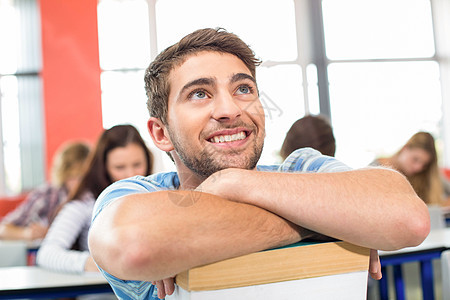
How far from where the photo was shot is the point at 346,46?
6793mm

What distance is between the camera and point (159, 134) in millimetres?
973

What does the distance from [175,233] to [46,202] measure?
9.90 ft

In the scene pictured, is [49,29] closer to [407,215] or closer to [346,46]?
[346,46]

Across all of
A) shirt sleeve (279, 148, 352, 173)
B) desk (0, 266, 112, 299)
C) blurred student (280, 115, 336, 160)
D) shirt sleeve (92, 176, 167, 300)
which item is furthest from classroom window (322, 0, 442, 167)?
shirt sleeve (92, 176, 167, 300)

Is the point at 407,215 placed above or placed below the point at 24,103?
below

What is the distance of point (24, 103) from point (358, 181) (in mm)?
5749

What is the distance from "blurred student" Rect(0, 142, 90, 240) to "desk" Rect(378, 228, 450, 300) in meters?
2.20

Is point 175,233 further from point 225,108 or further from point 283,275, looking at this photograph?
point 225,108

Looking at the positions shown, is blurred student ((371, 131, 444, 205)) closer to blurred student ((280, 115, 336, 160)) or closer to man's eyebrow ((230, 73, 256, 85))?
blurred student ((280, 115, 336, 160))

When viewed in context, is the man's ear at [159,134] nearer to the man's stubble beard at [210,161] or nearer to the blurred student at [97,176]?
the man's stubble beard at [210,161]

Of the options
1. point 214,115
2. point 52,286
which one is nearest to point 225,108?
point 214,115

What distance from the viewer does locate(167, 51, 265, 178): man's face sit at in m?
0.82

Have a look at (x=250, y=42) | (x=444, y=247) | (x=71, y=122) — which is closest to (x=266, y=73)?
(x=250, y=42)

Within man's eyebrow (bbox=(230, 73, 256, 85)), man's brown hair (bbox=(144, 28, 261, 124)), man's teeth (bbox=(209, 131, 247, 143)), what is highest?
man's brown hair (bbox=(144, 28, 261, 124))
